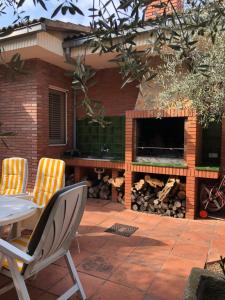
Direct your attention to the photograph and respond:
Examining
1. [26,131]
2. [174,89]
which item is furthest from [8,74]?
[26,131]

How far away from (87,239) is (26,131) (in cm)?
315

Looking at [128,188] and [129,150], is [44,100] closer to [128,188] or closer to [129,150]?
[129,150]

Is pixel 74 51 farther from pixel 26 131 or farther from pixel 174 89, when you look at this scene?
pixel 174 89

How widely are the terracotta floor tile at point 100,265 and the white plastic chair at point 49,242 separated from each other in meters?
0.48

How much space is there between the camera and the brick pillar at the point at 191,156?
473 centimetres

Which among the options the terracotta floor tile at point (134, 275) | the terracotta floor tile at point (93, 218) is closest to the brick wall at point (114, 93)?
the terracotta floor tile at point (93, 218)

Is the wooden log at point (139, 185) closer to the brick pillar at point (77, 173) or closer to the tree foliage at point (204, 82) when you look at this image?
the brick pillar at point (77, 173)

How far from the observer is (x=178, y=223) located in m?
4.73

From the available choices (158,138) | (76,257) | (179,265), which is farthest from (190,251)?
(158,138)

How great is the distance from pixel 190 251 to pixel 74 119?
15.3 feet

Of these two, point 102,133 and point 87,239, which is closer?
point 87,239

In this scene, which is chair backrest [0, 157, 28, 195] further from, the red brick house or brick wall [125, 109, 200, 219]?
brick wall [125, 109, 200, 219]

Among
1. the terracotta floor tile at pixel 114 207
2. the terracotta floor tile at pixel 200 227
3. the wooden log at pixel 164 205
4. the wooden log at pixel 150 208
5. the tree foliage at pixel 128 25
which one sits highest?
the tree foliage at pixel 128 25

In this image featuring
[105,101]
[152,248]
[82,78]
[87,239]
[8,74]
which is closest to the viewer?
[82,78]
